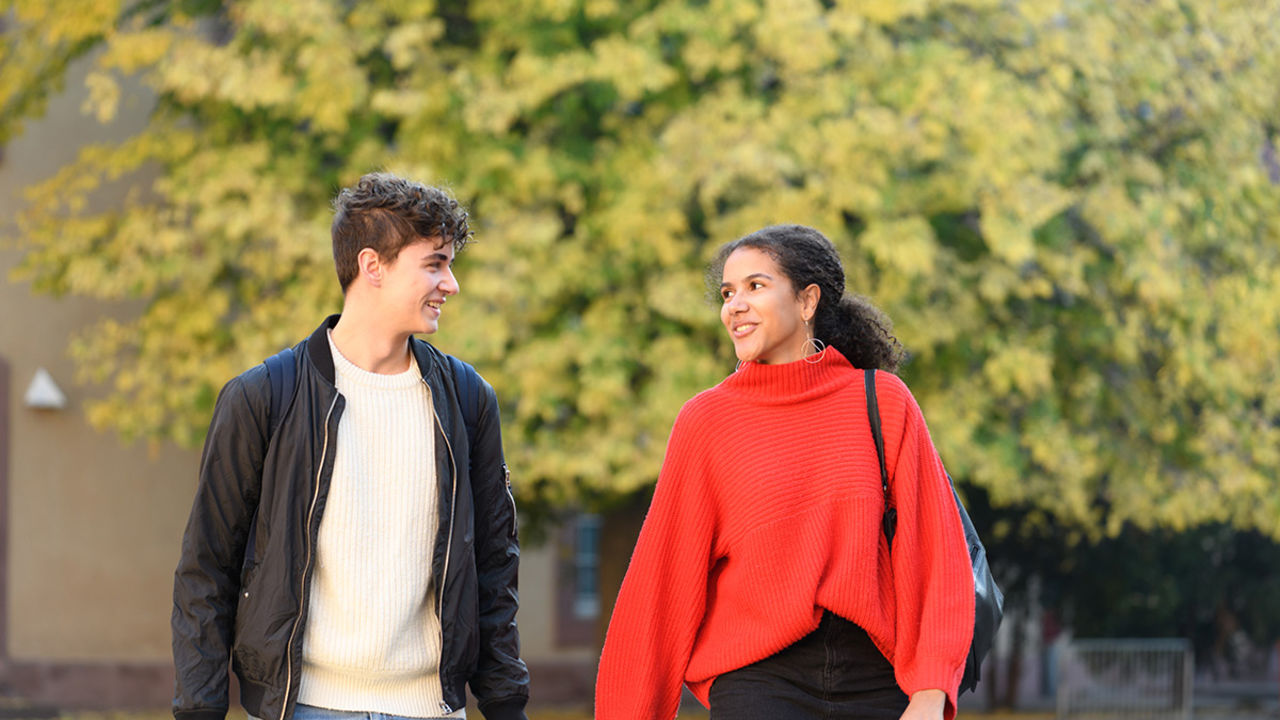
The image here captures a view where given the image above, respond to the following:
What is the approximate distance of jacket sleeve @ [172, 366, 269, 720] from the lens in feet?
11.0

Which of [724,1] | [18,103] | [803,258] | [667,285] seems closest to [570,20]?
[724,1]

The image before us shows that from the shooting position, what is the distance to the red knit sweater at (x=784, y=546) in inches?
144

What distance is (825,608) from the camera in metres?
3.69

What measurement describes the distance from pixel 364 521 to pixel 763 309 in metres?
1.12

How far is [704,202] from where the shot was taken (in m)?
10.9

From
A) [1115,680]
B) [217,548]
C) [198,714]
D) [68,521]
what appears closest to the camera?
[198,714]

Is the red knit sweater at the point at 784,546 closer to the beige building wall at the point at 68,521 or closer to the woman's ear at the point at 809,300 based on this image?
the woman's ear at the point at 809,300

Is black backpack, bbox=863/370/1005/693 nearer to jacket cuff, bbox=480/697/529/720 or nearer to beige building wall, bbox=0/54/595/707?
jacket cuff, bbox=480/697/529/720

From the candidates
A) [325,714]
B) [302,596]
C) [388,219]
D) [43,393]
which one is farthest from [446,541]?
[43,393]

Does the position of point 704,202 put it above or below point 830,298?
above

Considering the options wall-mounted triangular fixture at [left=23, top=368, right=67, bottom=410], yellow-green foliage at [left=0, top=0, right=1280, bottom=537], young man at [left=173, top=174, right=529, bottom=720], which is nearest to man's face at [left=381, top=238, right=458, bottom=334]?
young man at [left=173, top=174, right=529, bottom=720]

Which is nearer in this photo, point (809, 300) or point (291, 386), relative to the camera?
point (291, 386)

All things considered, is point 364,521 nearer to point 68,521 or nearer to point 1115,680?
point 68,521

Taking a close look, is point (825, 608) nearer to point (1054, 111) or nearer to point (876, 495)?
point (876, 495)
